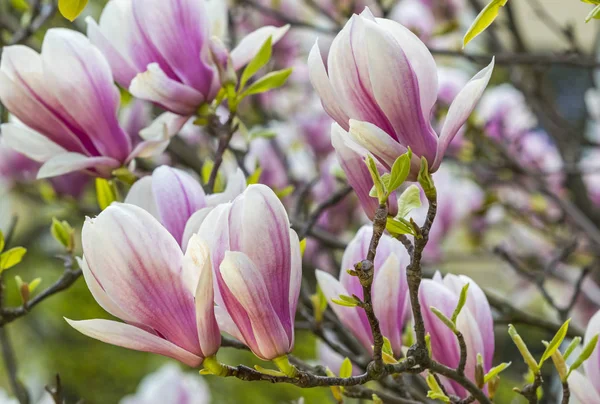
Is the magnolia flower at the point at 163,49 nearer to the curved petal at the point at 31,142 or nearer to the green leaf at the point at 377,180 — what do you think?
the curved petal at the point at 31,142

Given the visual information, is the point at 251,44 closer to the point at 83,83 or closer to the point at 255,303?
the point at 83,83

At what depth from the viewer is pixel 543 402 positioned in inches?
31.8

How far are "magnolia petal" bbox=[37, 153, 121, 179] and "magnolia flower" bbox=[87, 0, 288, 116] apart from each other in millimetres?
58

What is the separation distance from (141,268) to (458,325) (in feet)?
0.69

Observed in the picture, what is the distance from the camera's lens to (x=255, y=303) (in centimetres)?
40

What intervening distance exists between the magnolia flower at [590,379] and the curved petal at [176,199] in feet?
0.83

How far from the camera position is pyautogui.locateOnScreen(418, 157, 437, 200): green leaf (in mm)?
406

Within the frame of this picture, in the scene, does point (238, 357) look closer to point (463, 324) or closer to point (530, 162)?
point (530, 162)

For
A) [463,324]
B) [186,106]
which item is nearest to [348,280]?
[463,324]

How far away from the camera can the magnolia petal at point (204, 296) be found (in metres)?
→ 0.39

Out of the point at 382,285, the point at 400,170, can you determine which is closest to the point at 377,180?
the point at 400,170

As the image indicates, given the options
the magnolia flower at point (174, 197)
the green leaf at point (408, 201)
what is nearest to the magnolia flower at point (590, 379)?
the green leaf at point (408, 201)

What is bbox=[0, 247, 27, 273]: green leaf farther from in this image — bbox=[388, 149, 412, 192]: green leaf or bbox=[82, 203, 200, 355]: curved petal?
A: bbox=[388, 149, 412, 192]: green leaf

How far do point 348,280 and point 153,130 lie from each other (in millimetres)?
198
